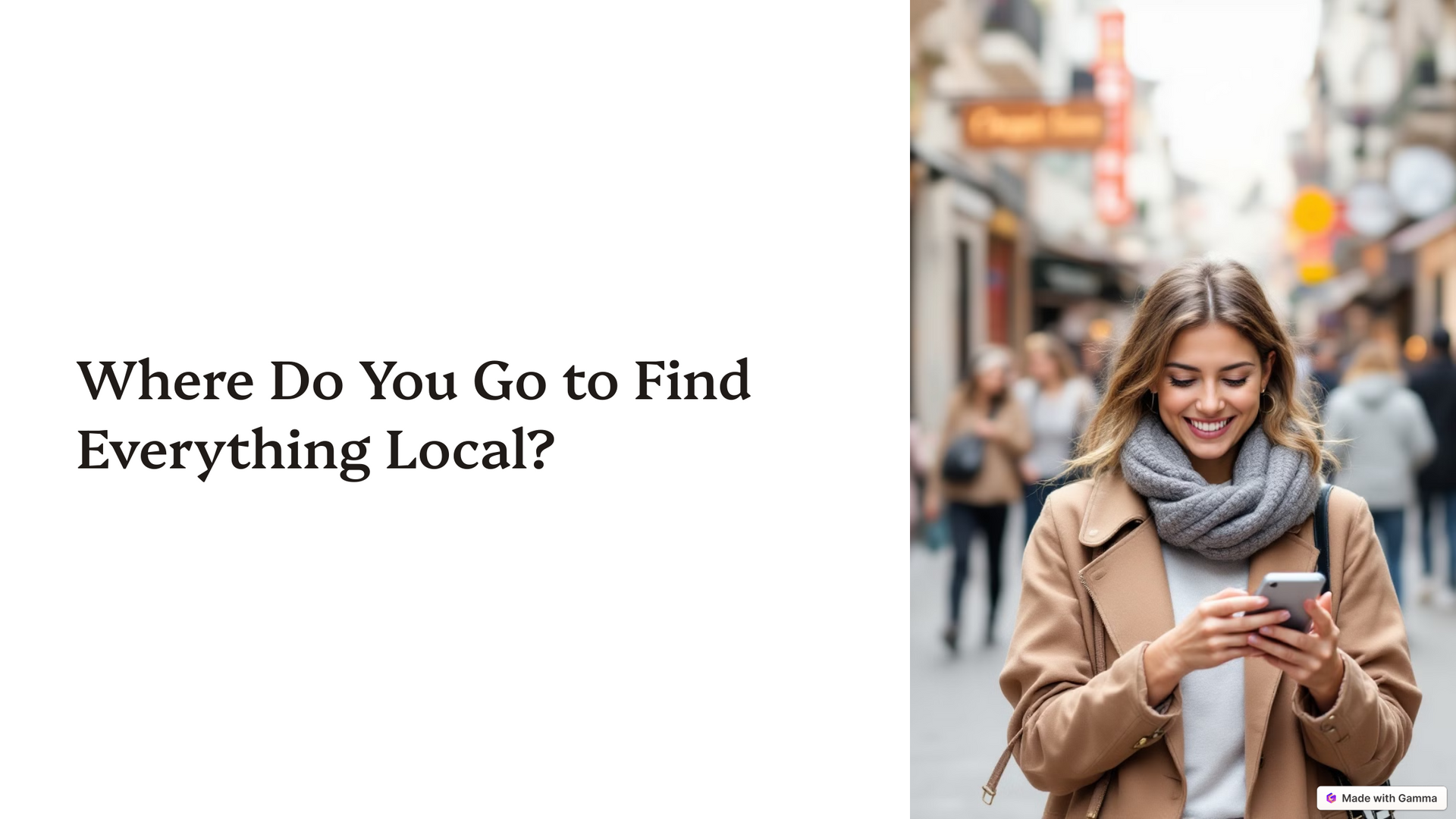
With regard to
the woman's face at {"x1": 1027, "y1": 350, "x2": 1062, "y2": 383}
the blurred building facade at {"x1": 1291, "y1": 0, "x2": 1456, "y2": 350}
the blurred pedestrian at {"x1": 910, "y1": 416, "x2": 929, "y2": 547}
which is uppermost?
the blurred building facade at {"x1": 1291, "y1": 0, "x2": 1456, "y2": 350}

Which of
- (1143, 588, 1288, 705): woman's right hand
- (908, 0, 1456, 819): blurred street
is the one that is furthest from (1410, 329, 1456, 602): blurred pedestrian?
(1143, 588, 1288, 705): woman's right hand

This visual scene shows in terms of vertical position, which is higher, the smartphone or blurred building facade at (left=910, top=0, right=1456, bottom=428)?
blurred building facade at (left=910, top=0, right=1456, bottom=428)

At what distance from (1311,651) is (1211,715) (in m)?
0.24

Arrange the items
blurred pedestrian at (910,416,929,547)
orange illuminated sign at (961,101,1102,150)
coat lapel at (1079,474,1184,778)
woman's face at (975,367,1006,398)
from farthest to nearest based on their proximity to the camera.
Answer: blurred pedestrian at (910,416,929,547), orange illuminated sign at (961,101,1102,150), woman's face at (975,367,1006,398), coat lapel at (1079,474,1184,778)

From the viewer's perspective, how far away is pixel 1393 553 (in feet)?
26.6

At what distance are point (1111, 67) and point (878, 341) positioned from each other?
82.2 ft

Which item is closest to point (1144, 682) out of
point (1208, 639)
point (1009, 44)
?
point (1208, 639)

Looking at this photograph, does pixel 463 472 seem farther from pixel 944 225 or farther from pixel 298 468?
pixel 944 225

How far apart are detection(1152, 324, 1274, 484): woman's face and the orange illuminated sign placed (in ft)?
33.2

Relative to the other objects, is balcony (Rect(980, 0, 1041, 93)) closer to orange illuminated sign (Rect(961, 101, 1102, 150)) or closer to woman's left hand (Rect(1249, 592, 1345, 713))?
orange illuminated sign (Rect(961, 101, 1102, 150))

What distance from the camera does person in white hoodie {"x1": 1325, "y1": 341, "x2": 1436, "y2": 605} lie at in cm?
820

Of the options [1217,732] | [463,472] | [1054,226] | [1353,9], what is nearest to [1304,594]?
[1217,732]

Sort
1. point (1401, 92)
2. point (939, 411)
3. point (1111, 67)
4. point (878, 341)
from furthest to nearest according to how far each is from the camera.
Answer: point (1111, 67)
point (1401, 92)
point (939, 411)
point (878, 341)

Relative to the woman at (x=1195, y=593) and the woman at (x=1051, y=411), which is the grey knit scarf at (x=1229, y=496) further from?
the woman at (x=1051, y=411)
